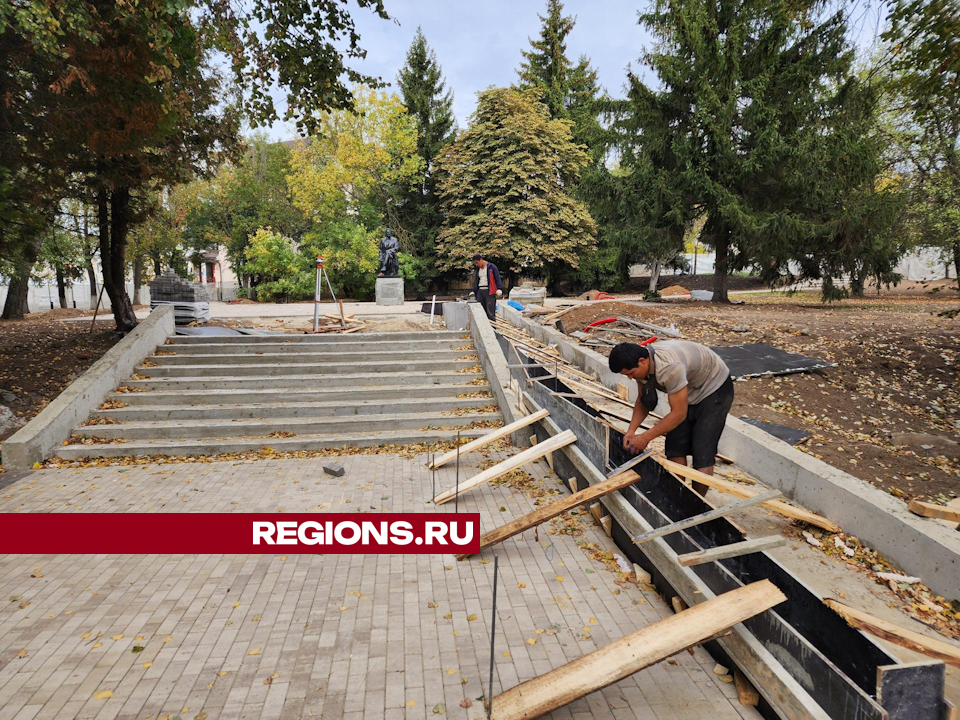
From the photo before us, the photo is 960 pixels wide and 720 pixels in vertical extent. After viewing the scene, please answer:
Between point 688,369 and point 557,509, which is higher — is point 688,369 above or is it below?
above

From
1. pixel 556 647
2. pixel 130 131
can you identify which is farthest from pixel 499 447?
pixel 130 131

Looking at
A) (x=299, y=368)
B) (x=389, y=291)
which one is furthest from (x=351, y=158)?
(x=299, y=368)

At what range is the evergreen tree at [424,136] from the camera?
1415 inches

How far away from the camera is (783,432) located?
7.27 meters

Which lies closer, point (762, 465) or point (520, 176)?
point (762, 465)

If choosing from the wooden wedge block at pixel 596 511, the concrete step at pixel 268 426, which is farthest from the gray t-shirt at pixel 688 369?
the concrete step at pixel 268 426

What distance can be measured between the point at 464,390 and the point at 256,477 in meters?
4.08

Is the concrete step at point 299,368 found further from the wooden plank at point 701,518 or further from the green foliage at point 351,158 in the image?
the green foliage at point 351,158

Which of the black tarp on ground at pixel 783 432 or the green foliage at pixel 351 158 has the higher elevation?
the green foliage at pixel 351 158

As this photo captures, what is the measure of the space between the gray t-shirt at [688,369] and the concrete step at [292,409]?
203 inches

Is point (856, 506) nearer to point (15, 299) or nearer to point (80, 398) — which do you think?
point (80, 398)

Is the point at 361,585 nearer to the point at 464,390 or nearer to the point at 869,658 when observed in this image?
the point at 869,658

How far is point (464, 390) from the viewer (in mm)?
10055

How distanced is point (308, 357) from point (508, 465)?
20.1ft
